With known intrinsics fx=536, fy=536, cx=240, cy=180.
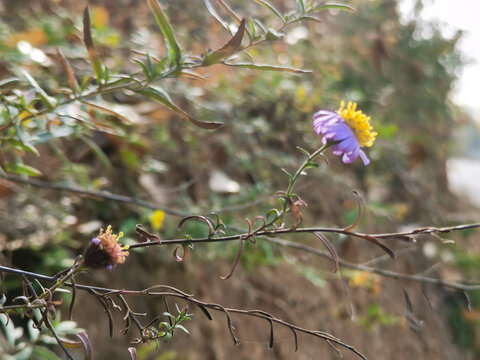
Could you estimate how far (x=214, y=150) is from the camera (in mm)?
1972

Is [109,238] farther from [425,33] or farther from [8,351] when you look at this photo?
[425,33]

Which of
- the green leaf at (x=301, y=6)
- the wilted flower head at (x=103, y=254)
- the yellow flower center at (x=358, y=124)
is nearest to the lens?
the wilted flower head at (x=103, y=254)

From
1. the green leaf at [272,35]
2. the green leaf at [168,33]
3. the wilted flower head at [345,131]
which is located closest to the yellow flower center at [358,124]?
the wilted flower head at [345,131]

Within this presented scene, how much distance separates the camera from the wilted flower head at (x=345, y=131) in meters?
0.64

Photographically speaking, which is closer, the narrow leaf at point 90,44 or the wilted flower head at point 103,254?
the wilted flower head at point 103,254

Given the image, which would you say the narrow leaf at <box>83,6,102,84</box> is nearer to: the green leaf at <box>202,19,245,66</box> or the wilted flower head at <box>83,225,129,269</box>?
the green leaf at <box>202,19,245,66</box>

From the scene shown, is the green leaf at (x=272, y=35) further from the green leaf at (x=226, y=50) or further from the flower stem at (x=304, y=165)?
the flower stem at (x=304, y=165)

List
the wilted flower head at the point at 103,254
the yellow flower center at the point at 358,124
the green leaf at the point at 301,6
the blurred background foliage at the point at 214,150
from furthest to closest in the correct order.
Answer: the blurred background foliage at the point at 214,150
the green leaf at the point at 301,6
the yellow flower center at the point at 358,124
the wilted flower head at the point at 103,254

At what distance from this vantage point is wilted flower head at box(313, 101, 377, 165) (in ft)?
2.10

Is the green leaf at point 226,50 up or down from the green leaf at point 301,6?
down

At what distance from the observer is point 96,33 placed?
1.69 m

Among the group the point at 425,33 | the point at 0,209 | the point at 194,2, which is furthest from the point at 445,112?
the point at 0,209

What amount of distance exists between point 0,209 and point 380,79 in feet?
8.38

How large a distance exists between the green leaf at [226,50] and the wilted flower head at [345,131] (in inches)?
5.8
